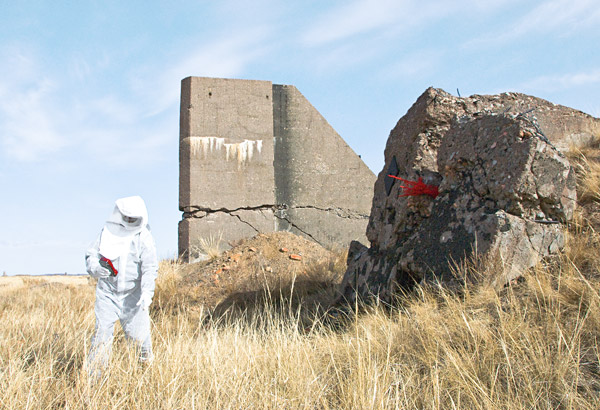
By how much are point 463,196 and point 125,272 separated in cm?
257

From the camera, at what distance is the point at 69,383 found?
10.3ft

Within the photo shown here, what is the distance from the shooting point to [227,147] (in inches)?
352

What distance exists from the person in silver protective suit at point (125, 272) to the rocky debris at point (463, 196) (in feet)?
6.15

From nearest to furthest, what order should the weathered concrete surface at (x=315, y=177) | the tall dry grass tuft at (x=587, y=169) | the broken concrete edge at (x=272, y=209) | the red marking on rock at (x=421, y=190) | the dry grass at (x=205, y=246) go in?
the tall dry grass tuft at (x=587, y=169)
the red marking on rock at (x=421, y=190)
the dry grass at (x=205, y=246)
the broken concrete edge at (x=272, y=209)
the weathered concrete surface at (x=315, y=177)

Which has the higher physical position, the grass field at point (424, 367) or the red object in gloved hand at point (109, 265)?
the red object in gloved hand at point (109, 265)

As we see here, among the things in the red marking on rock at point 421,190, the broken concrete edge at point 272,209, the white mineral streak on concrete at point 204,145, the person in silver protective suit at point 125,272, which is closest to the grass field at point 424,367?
the person in silver protective suit at point 125,272

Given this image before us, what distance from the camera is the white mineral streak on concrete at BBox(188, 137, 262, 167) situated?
28.8 ft

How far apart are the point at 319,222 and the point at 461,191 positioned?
5.55 metres

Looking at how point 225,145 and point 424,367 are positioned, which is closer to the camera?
point 424,367

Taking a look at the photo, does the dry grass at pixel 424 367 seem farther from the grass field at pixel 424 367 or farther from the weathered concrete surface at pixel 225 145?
the weathered concrete surface at pixel 225 145

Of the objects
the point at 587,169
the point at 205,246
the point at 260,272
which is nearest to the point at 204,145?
the point at 205,246

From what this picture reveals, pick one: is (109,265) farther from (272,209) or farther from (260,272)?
(272,209)

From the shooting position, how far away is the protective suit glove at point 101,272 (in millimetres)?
3455

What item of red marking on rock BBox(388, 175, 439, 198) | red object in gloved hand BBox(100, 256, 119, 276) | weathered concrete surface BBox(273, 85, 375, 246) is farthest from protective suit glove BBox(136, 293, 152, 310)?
weathered concrete surface BBox(273, 85, 375, 246)
